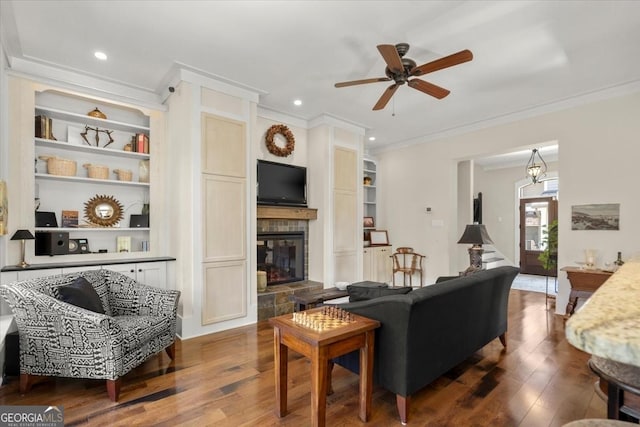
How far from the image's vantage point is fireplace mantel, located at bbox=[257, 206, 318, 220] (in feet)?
14.5

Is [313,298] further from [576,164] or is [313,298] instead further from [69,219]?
[576,164]

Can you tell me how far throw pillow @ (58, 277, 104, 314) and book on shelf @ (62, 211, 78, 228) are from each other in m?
1.20

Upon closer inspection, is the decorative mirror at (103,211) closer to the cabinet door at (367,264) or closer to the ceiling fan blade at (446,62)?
the ceiling fan blade at (446,62)

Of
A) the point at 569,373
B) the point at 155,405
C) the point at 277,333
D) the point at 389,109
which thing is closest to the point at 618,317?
the point at 277,333

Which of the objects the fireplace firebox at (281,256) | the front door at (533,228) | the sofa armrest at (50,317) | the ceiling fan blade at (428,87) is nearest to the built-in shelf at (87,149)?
the sofa armrest at (50,317)

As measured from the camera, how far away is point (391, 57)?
2535 mm

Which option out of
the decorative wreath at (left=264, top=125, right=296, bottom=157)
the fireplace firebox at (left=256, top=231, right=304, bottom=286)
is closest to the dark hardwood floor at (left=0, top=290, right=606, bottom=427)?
the fireplace firebox at (left=256, top=231, right=304, bottom=286)

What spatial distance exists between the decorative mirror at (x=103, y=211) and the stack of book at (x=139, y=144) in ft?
2.16

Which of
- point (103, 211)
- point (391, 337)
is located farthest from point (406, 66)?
point (103, 211)

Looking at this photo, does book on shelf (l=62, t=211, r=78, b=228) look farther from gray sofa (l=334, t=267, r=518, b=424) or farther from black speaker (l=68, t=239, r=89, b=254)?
gray sofa (l=334, t=267, r=518, b=424)

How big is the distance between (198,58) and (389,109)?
107 inches

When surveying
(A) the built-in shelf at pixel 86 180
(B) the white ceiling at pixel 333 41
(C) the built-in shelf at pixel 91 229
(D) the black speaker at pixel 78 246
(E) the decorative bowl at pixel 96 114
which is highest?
(B) the white ceiling at pixel 333 41

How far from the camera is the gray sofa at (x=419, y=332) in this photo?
6.50 feet

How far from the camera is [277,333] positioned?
209cm
